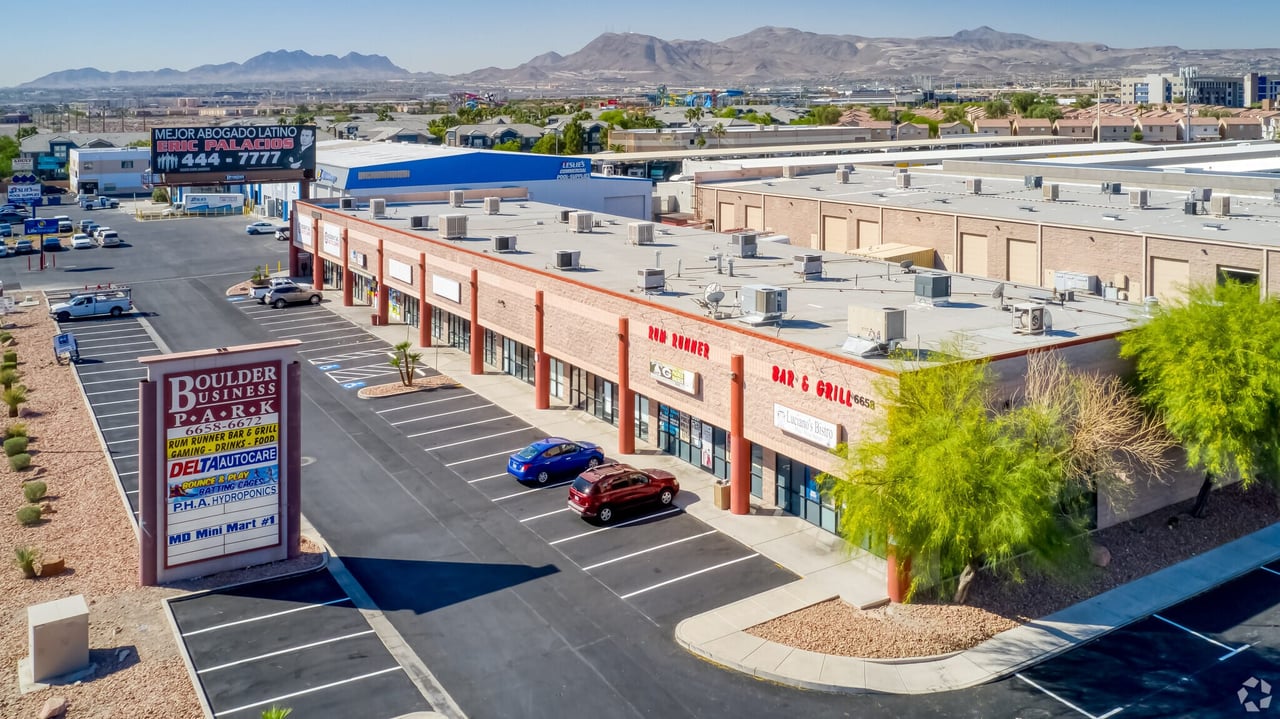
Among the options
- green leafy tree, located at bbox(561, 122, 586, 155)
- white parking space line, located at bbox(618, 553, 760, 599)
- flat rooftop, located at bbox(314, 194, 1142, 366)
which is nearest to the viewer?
white parking space line, located at bbox(618, 553, 760, 599)

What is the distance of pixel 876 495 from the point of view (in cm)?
2391

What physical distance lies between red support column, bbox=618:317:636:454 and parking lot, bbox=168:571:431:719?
12.5 meters

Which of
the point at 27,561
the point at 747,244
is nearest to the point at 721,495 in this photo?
the point at 747,244

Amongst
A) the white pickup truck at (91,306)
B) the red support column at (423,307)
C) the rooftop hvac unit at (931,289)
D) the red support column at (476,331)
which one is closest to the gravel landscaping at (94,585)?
the red support column at (476,331)

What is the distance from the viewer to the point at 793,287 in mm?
40000

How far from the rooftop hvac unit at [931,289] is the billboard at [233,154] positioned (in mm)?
53484

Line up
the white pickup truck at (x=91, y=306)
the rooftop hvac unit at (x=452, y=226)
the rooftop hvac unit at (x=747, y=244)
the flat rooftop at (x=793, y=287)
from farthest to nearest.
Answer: the white pickup truck at (x=91, y=306) → the rooftop hvac unit at (x=452, y=226) → the rooftop hvac unit at (x=747, y=244) → the flat rooftop at (x=793, y=287)

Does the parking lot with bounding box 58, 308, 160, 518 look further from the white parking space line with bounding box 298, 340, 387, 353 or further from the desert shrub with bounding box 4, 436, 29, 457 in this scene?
the white parking space line with bounding box 298, 340, 387, 353

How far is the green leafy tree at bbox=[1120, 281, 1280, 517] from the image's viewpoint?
92.0ft

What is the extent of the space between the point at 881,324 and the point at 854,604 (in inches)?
294

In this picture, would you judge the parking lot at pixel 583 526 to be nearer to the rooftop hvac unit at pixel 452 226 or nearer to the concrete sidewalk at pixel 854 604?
the concrete sidewalk at pixel 854 604

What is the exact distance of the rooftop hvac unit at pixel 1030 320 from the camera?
99.2ft

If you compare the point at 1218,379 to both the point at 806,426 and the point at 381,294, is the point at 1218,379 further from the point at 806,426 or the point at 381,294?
the point at 381,294

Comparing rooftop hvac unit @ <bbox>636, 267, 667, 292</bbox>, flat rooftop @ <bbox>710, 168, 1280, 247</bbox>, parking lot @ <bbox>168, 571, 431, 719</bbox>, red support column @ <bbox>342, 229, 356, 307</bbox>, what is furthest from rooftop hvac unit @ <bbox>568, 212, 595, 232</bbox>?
parking lot @ <bbox>168, 571, 431, 719</bbox>
